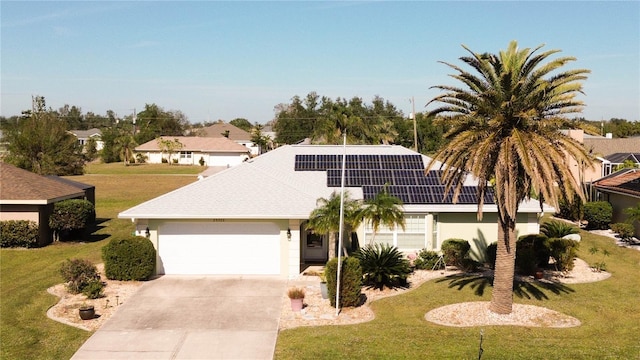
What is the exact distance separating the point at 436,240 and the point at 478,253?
2.01m

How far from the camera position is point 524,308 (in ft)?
58.6

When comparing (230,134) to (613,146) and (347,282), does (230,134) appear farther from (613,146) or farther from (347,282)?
(347,282)

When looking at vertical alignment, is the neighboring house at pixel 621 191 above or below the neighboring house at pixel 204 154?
below

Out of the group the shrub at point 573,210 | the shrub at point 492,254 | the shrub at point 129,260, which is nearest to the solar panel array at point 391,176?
the shrub at point 492,254

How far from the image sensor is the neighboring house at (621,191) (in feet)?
102

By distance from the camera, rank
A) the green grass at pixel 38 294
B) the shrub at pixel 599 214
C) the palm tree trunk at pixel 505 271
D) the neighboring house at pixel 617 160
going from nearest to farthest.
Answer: the green grass at pixel 38 294 → the palm tree trunk at pixel 505 271 → the shrub at pixel 599 214 → the neighboring house at pixel 617 160

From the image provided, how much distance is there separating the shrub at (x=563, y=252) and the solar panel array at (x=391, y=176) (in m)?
3.20

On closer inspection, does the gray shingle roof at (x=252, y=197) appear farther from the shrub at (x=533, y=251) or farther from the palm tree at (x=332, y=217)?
the palm tree at (x=332, y=217)

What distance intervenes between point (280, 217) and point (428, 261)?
6.84 metres

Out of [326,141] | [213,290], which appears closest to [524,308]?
[213,290]

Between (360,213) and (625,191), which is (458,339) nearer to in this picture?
(360,213)

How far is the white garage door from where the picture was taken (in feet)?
75.2

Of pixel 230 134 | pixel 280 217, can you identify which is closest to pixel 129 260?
pixel 280 217

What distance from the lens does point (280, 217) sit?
72.5 feet
